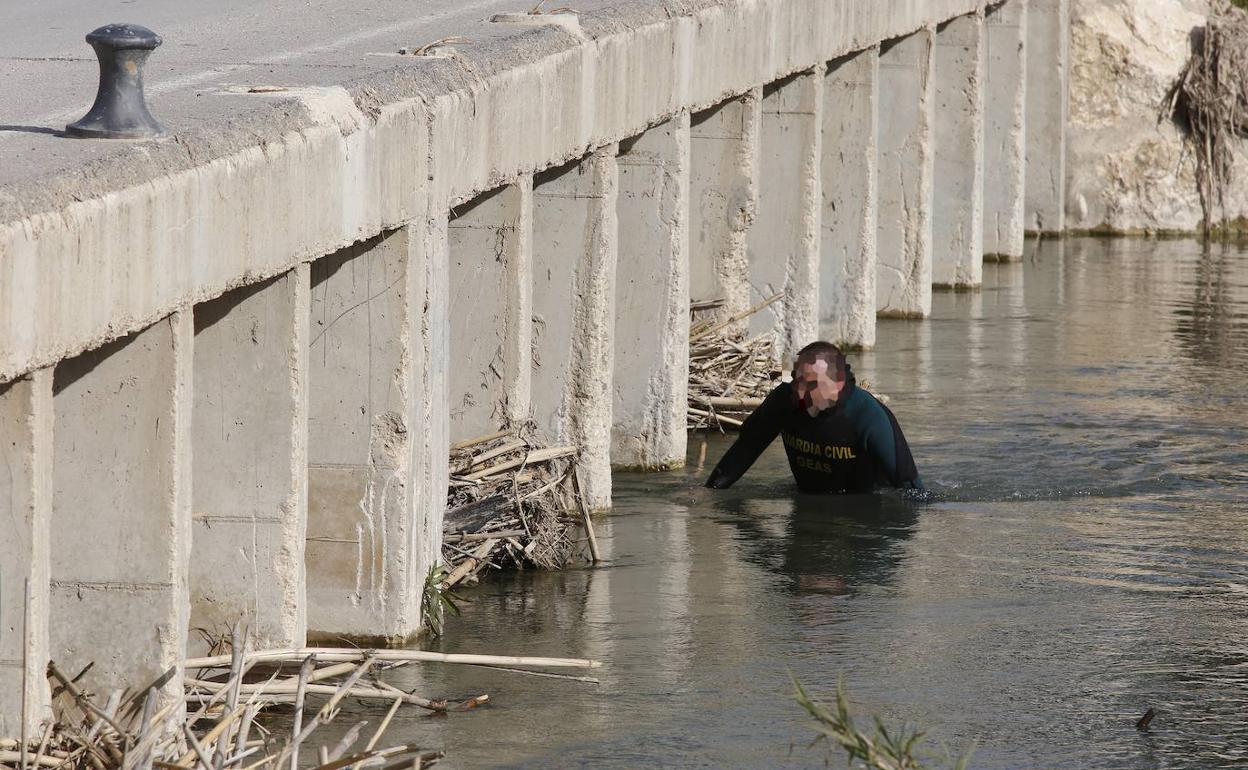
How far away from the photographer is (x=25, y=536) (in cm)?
601

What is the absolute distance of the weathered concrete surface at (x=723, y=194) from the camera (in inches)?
539

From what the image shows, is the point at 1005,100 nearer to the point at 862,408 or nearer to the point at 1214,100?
the point at 1214,100

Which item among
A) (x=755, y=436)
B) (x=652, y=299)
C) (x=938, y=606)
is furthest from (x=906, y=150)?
(x=938, y=606)

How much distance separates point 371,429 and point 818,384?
10.9 ft

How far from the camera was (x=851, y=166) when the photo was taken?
16.8 meters

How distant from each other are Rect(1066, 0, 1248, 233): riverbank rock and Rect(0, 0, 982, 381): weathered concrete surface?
46.2 ft

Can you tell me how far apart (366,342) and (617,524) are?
2.95 m

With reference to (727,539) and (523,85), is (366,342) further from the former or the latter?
(727,539)

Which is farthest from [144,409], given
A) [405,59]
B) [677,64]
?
[677,64]

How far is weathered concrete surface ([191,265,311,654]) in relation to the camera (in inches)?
308

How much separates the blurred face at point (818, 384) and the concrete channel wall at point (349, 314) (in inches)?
39.4

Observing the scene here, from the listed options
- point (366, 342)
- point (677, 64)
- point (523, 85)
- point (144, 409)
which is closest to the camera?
point (144, 409)

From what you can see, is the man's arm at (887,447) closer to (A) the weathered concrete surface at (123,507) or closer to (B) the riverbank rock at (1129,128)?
(A) the weathered concrete surface at (123,507)

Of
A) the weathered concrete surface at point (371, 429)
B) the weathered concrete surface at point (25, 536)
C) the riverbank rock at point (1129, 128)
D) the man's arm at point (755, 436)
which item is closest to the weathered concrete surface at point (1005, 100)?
the riverbank rock at point (1129, 128)
